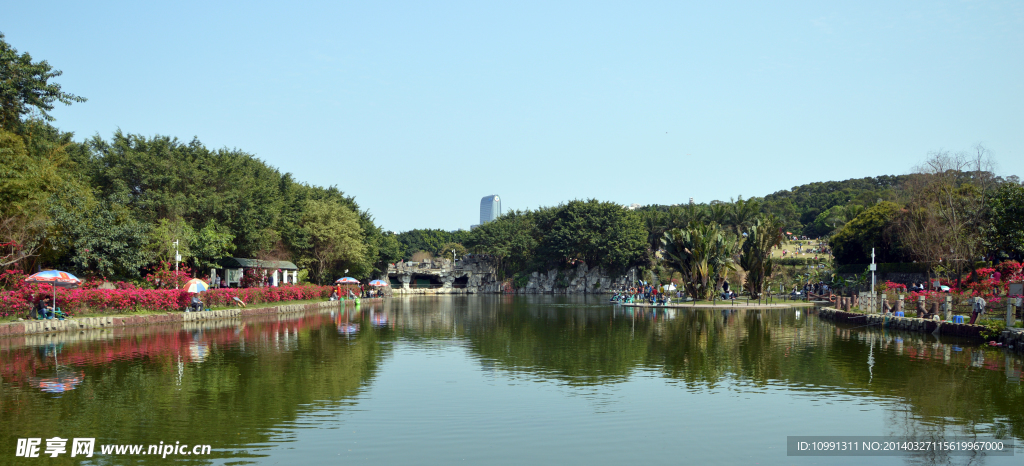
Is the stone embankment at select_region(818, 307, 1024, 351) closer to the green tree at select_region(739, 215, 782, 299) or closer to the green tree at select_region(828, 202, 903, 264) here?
the green tree at select_region(739, 215, 782, 299)

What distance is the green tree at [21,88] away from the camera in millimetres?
35531

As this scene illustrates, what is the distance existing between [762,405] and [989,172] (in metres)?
45.9

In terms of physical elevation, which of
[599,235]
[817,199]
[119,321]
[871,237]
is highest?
[817,199]

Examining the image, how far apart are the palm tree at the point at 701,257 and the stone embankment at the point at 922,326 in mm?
15830

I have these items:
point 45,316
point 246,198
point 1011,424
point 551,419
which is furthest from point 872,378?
point 246,198

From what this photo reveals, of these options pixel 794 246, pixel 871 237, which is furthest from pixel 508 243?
pixel 871 237

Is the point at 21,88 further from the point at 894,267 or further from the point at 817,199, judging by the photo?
the point at 817,199

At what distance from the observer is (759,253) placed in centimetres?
5669

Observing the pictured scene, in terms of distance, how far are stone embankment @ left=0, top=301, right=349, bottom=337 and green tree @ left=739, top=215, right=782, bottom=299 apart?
3833cm

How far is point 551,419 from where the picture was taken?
539 inches

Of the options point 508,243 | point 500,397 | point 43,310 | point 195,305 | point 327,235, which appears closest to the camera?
point 500,397

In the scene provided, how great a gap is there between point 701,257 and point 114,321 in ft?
139

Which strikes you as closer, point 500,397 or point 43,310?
point 500,397

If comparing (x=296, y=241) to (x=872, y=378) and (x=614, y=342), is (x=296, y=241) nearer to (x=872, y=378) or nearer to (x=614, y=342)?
(x=614, y=342)
